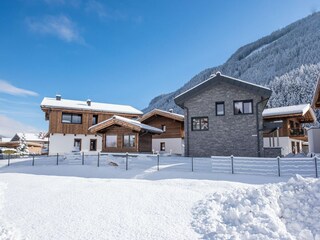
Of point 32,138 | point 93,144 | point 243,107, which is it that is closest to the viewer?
point 243,107

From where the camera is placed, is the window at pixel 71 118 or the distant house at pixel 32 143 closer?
Answer: the window at pixel 71 118

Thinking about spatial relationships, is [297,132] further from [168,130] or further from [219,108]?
[168,130]

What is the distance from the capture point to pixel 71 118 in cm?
2980

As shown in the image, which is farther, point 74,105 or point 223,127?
point 74,105

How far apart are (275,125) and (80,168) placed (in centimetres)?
1463

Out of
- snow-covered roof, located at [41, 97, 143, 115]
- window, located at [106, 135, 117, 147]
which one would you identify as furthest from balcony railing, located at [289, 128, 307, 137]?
snow-covered roof, located at [41, 97, 143, 115]

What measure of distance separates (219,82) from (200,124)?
3.90 m

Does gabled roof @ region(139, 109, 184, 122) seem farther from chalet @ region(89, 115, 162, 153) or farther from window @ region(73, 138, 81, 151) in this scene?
window @ region(73, 138, 81, 151)

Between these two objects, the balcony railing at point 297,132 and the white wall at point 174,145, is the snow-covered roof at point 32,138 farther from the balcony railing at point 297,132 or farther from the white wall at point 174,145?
the balcony railing at point 297,132

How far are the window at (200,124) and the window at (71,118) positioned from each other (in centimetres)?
1650

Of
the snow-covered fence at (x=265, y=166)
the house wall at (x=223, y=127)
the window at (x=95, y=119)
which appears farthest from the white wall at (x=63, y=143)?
the snow-covered fence at (x=265, y=166)

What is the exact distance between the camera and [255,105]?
18.5 metres

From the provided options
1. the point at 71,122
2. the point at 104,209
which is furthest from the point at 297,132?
the point at 71,122

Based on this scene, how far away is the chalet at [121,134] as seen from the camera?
2303 centimetres
